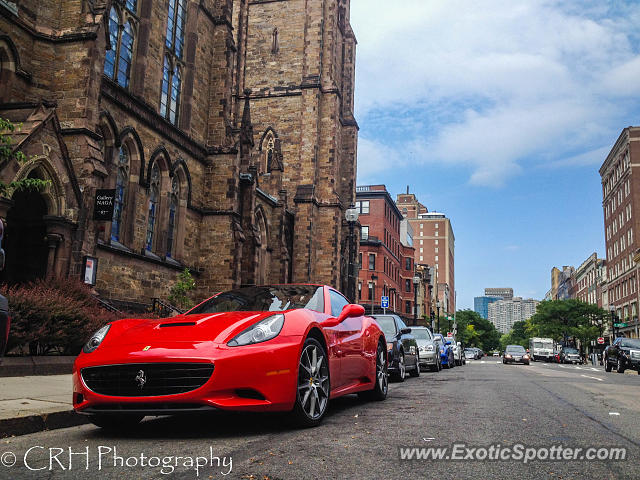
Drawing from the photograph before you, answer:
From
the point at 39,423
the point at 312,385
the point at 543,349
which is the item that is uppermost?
the point at 312,385

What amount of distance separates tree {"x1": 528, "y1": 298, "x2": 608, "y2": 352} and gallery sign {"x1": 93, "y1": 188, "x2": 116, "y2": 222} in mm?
70317

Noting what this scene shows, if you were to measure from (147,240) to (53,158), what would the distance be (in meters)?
7.17

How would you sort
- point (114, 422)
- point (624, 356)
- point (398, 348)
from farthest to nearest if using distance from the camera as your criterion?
1. point (624, 356)
2. point (398, 348)
3. point (114, 422)

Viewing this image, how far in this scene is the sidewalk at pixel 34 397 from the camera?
16.4 ft

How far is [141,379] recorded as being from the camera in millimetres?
4582

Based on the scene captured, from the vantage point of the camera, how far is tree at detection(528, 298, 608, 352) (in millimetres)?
74375

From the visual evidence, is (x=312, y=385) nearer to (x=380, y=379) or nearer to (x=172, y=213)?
(x=380, y=379)

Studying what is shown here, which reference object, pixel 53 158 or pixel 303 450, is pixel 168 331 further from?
pixel 53 158

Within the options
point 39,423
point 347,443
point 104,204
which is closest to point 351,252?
point 104,204

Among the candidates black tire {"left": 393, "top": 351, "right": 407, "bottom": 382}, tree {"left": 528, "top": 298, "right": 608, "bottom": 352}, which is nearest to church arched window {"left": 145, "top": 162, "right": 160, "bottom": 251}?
black tire {"left": 393, "top": 351, "right": 407, "bottom": 382}

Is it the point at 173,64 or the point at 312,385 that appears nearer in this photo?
the point at 312,385

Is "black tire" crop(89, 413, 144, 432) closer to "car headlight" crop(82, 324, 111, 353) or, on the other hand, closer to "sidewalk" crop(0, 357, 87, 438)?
"sidewalk" crop(0, 357, 87, 438)

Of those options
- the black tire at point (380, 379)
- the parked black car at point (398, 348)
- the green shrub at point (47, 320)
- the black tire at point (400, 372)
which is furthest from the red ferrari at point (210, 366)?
the black tire at point (400, 372)

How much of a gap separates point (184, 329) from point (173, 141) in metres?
18.4
